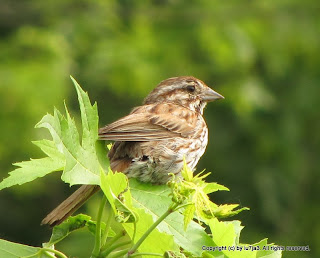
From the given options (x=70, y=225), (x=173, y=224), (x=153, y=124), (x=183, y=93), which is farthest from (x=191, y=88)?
(x=173, y=224)

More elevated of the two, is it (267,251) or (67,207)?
(67,207)

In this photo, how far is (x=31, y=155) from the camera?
1098 cm

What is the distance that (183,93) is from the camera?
595 centimetres

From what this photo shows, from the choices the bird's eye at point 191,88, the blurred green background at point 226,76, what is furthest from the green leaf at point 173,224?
the blurred green background at point 226,76

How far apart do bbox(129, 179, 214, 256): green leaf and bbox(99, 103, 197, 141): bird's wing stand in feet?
2.43

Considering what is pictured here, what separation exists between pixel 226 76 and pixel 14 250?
1081cm

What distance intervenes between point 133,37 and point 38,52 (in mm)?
2167

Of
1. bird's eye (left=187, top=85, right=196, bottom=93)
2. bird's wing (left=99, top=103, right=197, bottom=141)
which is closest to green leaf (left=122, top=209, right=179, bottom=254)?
bird's wing (left=99, top=103, right=197, bottom=141)

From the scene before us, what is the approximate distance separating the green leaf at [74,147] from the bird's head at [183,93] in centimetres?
240

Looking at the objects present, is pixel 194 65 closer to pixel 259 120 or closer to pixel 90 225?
pixel 259 120

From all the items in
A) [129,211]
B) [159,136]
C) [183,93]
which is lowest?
[129,211]

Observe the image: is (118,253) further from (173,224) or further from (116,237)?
(173,224)

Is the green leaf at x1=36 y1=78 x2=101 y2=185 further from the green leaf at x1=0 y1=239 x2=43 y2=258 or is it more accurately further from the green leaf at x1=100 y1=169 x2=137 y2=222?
the green leaf at x1=0 y1=239 x2=43 y2=258

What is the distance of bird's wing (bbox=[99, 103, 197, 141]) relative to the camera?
4562 millimetres
